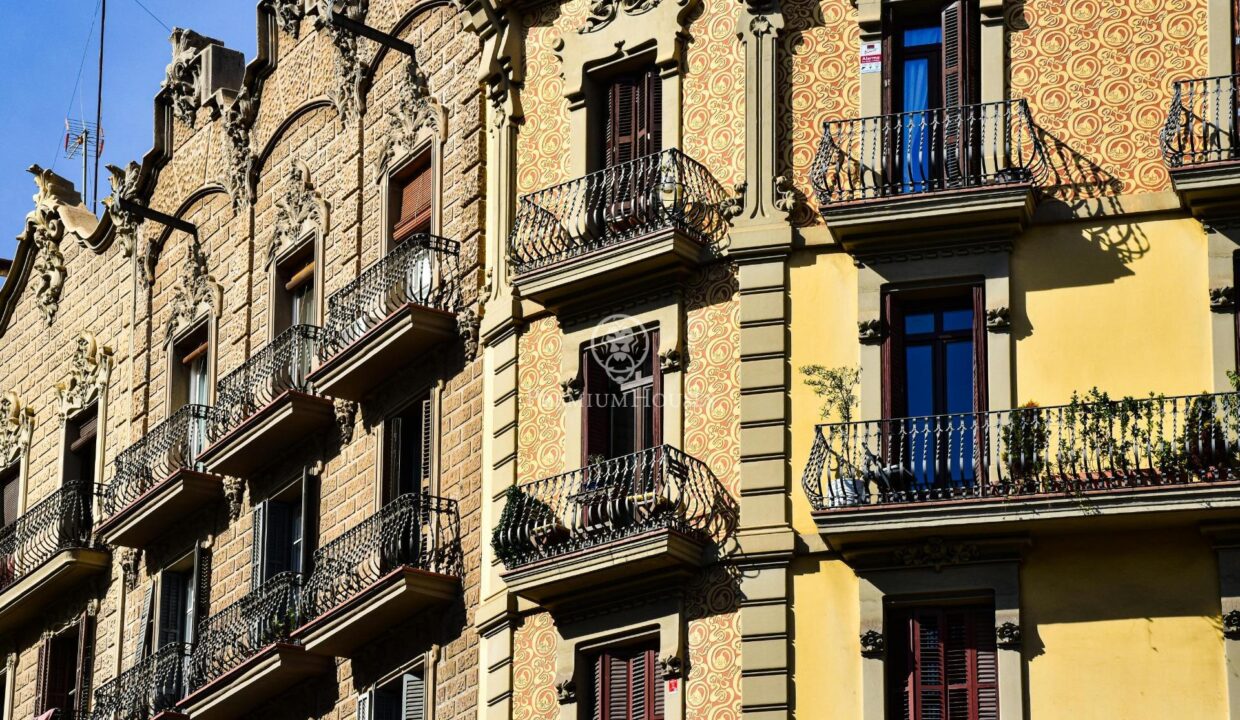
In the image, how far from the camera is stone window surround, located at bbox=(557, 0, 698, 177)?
33.7 metres

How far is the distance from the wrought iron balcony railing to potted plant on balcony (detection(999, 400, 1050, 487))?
308 cm

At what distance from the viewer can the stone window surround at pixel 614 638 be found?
31016 millimetres

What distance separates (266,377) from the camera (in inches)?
1532

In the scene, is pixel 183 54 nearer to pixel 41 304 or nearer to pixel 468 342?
pixel 41 304

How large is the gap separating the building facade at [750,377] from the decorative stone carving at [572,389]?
0.16 meters

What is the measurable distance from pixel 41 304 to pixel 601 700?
18949 mm

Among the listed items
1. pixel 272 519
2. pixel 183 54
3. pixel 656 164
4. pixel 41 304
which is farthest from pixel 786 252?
pixel 41 304

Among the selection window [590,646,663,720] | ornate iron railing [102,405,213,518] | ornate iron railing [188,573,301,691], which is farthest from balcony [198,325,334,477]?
window [590,646,663,720]

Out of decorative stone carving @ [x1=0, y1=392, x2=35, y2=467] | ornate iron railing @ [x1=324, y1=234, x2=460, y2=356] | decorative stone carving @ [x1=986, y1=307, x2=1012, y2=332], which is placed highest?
decorative stone carving @ [x1=0, y1=392, x2=35, y2=467]

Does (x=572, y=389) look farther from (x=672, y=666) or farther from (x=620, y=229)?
(x=672, y=666)

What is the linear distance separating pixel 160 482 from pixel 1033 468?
15.1 m

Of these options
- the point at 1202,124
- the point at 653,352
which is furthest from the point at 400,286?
the point at 1202,124

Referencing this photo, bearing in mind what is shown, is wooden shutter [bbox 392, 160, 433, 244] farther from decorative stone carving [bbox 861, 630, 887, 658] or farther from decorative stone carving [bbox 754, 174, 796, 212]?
decorative stone carving [bbox 861, 630, 887, 658]

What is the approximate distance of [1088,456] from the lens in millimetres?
→ 29844
